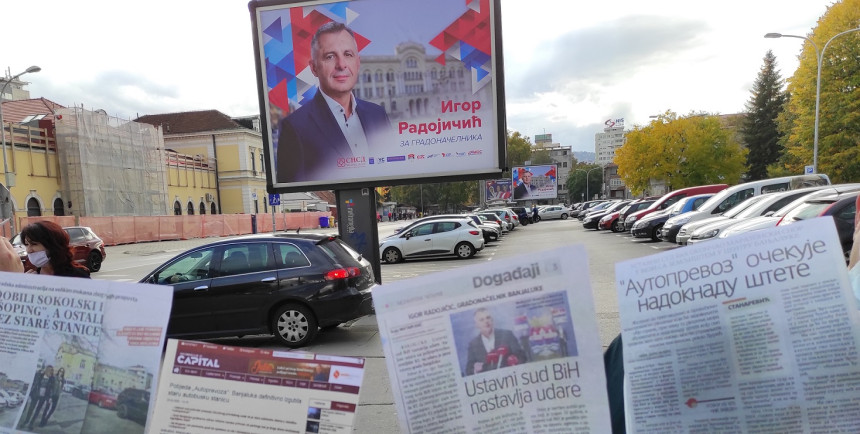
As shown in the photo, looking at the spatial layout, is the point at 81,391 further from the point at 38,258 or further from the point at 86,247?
the point at 86,247

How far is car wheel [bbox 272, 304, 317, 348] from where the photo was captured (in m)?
6.73

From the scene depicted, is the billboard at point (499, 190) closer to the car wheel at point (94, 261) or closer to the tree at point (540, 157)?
the car wheel at point (94, 261)

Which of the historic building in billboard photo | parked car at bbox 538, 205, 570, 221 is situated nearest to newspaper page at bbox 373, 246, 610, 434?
the historic building in billboard photo

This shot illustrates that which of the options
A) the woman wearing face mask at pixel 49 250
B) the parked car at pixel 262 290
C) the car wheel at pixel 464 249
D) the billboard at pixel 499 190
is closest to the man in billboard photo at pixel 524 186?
the billboard at pixel 499 190

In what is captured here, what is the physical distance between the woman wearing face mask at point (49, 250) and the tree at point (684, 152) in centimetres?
4191

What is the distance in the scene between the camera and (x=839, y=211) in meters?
8.62

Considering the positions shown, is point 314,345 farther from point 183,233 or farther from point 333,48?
point 183,233

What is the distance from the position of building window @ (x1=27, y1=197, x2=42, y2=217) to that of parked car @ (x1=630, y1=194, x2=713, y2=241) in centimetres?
3638

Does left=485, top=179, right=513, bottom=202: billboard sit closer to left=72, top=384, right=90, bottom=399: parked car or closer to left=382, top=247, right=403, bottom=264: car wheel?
left=382, top=247, right=403, bottom=264: car wheel

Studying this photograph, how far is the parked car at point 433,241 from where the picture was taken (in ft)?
59.3

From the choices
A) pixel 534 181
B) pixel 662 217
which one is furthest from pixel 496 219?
pixel 534 181

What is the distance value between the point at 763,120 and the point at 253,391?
65872 mm

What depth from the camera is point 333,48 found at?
8250mm

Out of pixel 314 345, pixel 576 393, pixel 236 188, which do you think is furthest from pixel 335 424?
pixel 236 188
